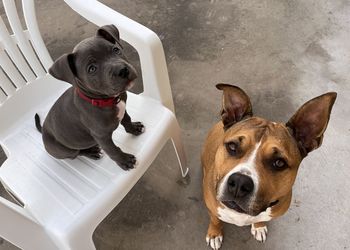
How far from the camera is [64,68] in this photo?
188cm

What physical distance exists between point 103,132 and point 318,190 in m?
1.67

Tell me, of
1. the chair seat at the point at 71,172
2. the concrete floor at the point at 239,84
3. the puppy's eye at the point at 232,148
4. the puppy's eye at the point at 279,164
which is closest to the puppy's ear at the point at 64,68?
the chair seat at the point at 71,172

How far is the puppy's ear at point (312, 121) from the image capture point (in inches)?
74.6

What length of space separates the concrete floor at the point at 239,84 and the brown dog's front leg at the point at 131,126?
76cm

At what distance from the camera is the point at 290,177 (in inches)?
80.1

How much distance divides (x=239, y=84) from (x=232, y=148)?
62.9 inches

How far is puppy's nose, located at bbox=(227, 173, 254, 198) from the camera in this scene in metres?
1.89

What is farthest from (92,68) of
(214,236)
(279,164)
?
(214,236)

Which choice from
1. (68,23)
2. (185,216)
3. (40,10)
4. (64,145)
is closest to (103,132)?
(64,145)

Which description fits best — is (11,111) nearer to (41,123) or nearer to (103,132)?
(41,123)

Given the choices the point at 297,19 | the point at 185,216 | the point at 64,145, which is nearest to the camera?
the point at 64,145

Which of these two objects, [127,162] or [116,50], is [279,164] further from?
[116,50]

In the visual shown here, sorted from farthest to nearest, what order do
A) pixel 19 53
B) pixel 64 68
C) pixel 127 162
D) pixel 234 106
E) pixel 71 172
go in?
pixel 19 53 < pixel 71 172 < pixel 127 162 < pixel 234 106 < pixel 64 68

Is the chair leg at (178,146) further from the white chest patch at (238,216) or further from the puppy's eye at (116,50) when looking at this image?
the puppy's eye at (116,50)
